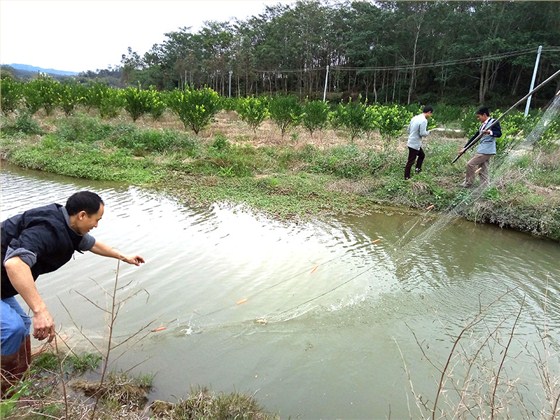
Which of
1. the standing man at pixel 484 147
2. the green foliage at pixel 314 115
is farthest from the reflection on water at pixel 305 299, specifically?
the green foliage at pixel 314 115

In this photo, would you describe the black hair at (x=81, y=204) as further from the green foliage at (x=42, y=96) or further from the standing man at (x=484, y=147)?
the green foliage at (x=42, y=96)

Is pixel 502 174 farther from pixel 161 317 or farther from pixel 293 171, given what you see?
pixel 161 317

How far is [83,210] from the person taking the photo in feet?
7.95

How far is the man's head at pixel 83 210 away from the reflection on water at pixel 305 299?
1.05 meters

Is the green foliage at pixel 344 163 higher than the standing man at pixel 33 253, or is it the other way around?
the standing man at pixel 33 253

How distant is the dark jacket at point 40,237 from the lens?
2.27 meters

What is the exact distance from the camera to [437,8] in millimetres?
37281

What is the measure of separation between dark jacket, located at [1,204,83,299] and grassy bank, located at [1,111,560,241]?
520 cm

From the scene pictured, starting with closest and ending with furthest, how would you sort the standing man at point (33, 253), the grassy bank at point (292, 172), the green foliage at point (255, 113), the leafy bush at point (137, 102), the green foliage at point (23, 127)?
the standing man at point (33, 253), the grassy bank at point (292, 172), the green foliage at point (23, 127), the green foliage at point (255, 113), the leafy bush at point (137, 102)

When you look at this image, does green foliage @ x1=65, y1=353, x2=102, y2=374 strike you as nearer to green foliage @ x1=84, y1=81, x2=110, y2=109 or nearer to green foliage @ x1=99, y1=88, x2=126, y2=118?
green foliage @ x1=99, y1=88, x2=126, y2=118

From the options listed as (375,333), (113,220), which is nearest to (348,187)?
(113,220)

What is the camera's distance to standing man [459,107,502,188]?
7.69 meters

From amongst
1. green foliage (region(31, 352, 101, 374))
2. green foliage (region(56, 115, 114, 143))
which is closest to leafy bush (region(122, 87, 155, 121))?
green foliage (region(56, 115, 114, 143))

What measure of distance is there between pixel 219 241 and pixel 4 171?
24.9ft
